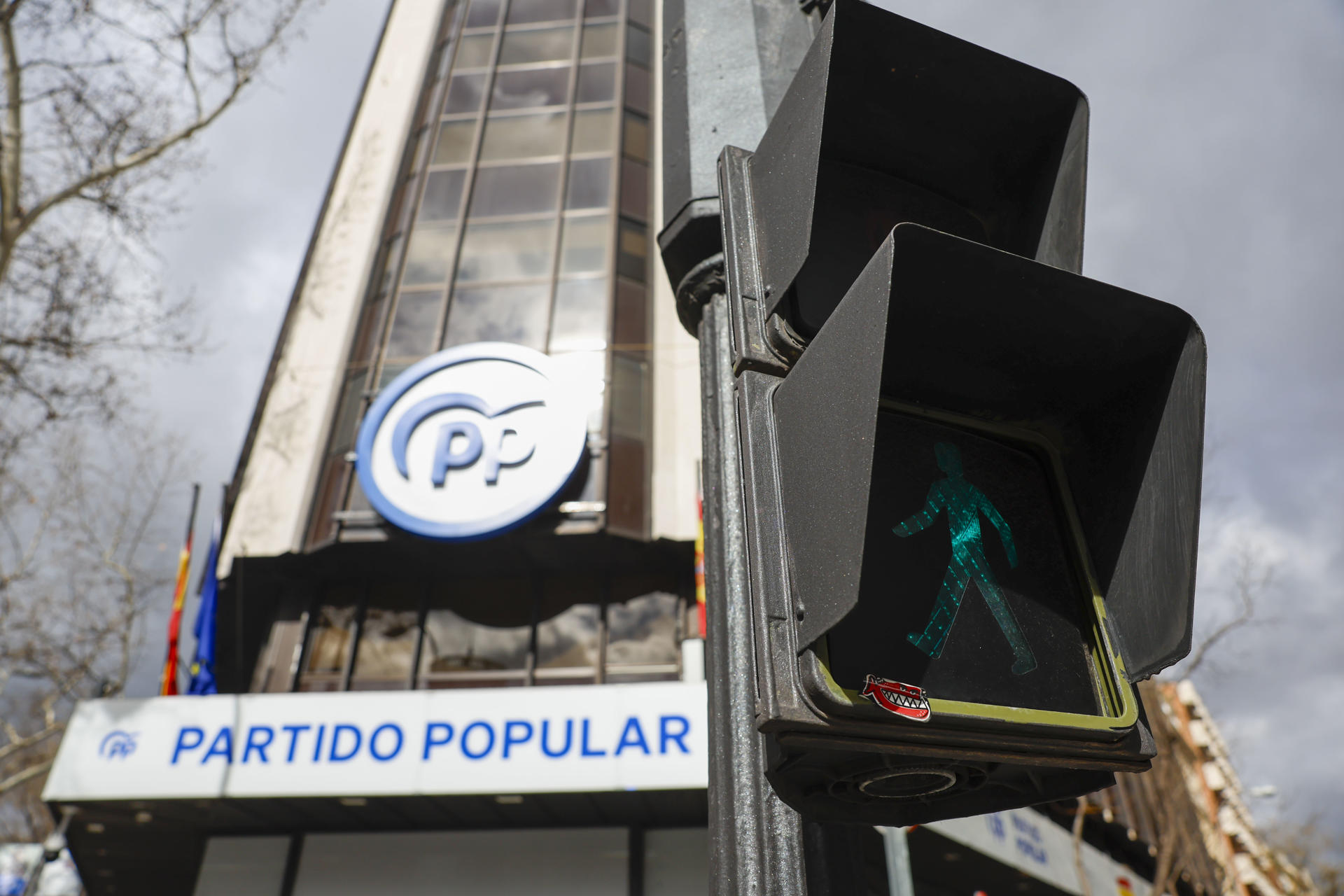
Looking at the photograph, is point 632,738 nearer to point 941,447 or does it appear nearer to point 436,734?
point 436,734

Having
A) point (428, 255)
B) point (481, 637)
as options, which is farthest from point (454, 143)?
point (481, 637)

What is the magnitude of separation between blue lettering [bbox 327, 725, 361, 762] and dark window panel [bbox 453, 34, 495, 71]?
16.5 m

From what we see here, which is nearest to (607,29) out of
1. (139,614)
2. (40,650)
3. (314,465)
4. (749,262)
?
(314,465)

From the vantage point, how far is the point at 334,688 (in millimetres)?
15734

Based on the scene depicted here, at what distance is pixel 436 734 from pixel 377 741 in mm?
835

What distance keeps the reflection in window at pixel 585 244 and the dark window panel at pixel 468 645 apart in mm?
7242

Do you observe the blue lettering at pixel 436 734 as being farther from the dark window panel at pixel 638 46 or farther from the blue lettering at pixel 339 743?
the dark window panel at pixel 638 46

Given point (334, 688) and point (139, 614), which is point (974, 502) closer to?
point (334, 688)

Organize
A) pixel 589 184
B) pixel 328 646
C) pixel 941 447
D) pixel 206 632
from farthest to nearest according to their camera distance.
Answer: pixel 589 184, pixel 328 646, pixel 206 632, pixel 941 447

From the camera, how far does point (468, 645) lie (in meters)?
16.0

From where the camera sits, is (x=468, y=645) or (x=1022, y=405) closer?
(x=1022, y=405)

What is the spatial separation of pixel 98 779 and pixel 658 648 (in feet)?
27.4

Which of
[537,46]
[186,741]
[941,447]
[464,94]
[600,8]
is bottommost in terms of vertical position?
[941,447]

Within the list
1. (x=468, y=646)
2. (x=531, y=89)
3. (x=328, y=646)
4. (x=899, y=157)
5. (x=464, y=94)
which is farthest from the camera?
(x=464, y=94)
